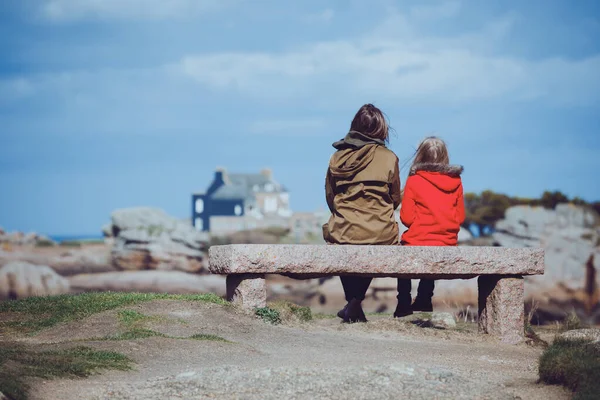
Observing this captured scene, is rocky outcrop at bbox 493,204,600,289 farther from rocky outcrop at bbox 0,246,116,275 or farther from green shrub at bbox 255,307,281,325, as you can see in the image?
green shrub at bbox 255,307,281,325

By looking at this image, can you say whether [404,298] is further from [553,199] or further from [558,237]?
[553,199]

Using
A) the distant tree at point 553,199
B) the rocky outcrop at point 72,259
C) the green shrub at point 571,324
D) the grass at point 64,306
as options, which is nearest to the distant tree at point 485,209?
the distant tree at point 553,199

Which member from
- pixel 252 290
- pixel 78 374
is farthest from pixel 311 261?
pixel 78 374

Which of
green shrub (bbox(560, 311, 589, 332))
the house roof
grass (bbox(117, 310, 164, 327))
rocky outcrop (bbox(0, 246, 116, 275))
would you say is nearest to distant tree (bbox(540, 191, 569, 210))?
rocky outcrop (bbox(0, 246, 116, 275))

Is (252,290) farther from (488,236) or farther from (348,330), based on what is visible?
(488,236)

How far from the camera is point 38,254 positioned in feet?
175

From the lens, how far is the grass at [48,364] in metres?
6.52

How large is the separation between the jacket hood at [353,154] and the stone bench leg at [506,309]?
7.38 ft

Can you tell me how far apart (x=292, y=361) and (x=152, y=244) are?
1581 inches

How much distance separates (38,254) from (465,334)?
47.0 m

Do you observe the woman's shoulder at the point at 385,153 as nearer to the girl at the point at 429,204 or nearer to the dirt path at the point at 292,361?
the girl at the point at 429,204

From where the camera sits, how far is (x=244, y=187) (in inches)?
3285

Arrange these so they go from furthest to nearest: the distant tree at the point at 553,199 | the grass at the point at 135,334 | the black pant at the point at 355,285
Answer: the distant tree at the point at 553,199 → the black pant at the point at 355,285 → the grass at the point at 135,334

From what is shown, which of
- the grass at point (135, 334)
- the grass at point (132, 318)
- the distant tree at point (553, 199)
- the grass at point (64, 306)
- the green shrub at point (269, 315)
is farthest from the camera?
the distant tree at point (553, 199)
